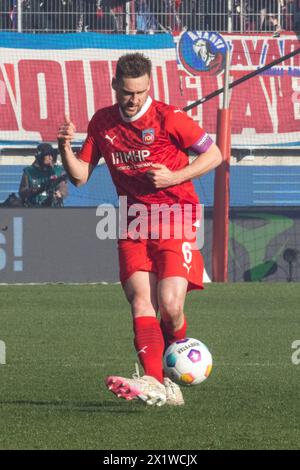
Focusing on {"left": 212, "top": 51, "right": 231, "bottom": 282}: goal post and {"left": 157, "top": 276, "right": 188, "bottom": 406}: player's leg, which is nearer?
{"left": 157, "top": 276, "right": 188, "bottom": 406}: player's leg

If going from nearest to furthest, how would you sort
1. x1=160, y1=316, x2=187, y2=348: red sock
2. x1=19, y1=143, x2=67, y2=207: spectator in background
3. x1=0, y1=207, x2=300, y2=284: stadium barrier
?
x1=160, y1=316, x2=187, y2=348: red sock, x1=0, y1=207, x2=300, y2=284: stadium barrier, x1=19, y1=143, x2=67, y2=207: spectator in background

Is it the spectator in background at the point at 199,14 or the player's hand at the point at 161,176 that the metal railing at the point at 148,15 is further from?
the player's hand at the point at 161,176

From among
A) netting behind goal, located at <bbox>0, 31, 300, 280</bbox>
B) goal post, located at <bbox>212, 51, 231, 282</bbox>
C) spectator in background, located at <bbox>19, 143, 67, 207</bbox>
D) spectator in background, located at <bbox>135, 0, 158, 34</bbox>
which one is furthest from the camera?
netting behind goal, located at <bbox>0, 31, 300, 280</bbox>

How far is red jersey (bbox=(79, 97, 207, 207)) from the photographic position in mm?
7457

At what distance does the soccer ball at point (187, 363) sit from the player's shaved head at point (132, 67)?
1.62 m

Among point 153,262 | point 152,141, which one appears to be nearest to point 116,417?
point 153,262

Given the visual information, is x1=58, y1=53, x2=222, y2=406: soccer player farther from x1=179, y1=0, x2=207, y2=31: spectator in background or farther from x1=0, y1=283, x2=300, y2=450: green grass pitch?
x1=179, y1=0, x2=207, y2=31: spectator in background

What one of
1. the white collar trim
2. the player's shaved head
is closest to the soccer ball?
the white collar trim

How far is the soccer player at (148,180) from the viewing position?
7.34 m

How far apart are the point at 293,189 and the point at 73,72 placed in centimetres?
567

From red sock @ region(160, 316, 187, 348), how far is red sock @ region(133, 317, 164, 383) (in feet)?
1.02

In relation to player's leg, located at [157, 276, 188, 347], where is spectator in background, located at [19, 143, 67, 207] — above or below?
below

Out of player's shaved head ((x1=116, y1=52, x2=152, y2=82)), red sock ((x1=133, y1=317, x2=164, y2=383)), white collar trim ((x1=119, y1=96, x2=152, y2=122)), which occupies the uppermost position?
player's shaved head ((x1=116, y1=52, x2=152, y2=82))

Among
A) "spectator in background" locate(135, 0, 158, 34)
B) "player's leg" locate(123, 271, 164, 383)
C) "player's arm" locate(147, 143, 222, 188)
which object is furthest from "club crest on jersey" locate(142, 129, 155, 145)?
"spectator in background" locate(135, 0, 158, 34)
